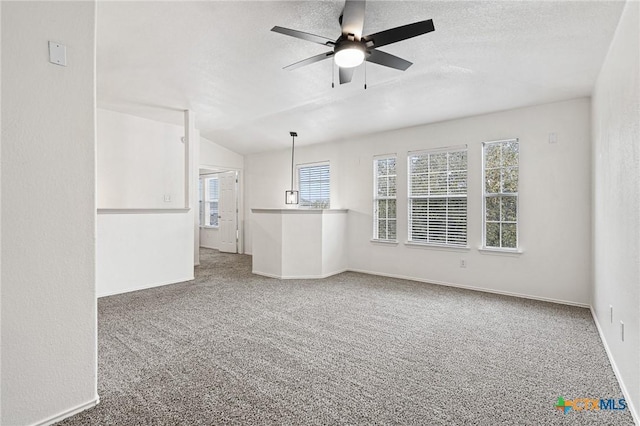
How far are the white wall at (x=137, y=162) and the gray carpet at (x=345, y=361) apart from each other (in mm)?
2135

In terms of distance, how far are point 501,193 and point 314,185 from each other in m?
3.56

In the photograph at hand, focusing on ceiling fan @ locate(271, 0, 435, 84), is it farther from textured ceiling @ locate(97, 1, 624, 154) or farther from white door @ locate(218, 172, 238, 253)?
white door @ locate(218, 172, 238, 253)

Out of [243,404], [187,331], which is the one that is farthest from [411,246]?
[243,404]

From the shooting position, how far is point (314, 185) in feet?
22.7

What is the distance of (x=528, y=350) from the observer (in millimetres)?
2725

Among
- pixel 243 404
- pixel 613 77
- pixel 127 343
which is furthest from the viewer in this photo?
pixel 127 343

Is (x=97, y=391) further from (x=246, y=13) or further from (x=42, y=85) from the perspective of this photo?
(x=246, y=13)

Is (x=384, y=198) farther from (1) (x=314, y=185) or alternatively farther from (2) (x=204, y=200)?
(2) (x=204, y=200)

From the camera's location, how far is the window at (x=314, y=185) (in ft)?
22.0

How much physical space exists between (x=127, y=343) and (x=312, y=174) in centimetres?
483

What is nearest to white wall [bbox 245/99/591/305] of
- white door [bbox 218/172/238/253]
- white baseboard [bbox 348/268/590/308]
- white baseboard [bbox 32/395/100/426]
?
white baseboard [bbox 348/268/590/308]

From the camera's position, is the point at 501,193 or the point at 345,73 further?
the point at 501,193

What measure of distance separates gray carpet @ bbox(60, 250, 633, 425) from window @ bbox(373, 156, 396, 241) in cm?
167

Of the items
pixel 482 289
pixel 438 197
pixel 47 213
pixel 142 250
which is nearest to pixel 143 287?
pixel 142 250
